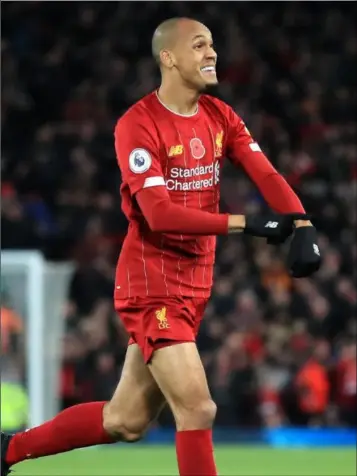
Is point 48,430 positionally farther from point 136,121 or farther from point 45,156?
point 45,156

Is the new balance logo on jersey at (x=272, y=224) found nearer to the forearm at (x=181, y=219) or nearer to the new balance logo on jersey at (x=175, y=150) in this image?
the forearm at (x=181, y=219)

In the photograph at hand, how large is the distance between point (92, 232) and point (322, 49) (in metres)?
4.27

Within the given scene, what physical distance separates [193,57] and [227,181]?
948 cm

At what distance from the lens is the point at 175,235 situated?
17.7 ft

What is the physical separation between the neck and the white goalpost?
6.42 m

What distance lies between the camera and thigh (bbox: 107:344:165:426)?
538 cm

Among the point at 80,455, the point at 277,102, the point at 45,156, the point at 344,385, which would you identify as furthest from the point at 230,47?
the point at 80,455

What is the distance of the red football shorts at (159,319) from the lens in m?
5.20

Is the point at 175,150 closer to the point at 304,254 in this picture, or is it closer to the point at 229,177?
the point at 304,254

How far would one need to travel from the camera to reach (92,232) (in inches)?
574

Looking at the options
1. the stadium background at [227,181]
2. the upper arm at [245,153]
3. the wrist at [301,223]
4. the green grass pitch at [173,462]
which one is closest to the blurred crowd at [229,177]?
the stadium background at [227,181]

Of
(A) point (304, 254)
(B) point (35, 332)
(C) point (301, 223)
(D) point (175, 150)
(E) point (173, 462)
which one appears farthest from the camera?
(B) point (35, 332)

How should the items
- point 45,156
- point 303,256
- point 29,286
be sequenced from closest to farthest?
point 303,256
point 29,286
point 45,156

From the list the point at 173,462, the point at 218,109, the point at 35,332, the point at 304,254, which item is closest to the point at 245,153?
the point at 218,109
